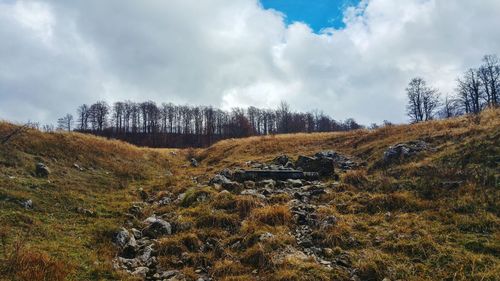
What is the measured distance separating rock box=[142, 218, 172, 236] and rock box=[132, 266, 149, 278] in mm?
2191

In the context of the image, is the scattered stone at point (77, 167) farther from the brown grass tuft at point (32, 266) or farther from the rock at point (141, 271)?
the rock at point (141, 271)

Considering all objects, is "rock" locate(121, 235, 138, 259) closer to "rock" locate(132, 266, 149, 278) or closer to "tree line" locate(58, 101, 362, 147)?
"rock" locate(132, 266, 149, 278)

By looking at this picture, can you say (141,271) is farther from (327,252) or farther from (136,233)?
(327,252)

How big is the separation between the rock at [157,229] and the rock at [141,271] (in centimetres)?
219

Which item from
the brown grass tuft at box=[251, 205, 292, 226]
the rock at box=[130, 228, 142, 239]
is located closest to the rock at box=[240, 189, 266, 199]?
the brown grass tuft at box=[251, 205, 292, 226]

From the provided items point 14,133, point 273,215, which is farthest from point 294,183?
point 14,133

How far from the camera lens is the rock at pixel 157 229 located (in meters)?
11.6

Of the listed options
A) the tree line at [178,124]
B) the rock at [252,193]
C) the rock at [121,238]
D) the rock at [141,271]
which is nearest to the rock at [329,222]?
the rock at [252,193]

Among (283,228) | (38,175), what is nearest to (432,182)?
(283,228)

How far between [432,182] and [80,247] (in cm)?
1149

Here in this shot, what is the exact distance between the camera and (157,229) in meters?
11.8

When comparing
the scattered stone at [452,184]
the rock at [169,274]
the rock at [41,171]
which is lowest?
the rock at [169,274]

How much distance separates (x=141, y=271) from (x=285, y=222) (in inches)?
177

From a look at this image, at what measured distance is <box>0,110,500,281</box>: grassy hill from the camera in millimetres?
8438
